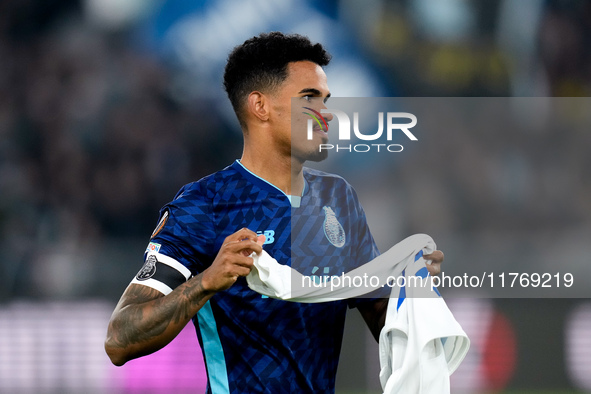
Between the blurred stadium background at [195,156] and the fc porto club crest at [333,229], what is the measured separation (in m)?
2.77

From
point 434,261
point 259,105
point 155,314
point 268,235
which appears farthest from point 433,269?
point 155,314

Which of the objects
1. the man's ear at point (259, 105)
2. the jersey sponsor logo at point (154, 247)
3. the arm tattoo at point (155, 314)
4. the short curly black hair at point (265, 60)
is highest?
the short curly black hair at point (265, 60)

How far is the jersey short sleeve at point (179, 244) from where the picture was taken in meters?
2.51

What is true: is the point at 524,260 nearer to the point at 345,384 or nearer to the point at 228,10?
the point at 345,384

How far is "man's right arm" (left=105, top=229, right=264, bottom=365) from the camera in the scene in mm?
2289

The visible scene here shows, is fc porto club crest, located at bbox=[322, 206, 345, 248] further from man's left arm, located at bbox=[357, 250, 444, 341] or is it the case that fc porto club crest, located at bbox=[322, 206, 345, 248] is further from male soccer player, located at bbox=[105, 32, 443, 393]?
man's left arm, located at bbox=[357, 250, 444, 341]

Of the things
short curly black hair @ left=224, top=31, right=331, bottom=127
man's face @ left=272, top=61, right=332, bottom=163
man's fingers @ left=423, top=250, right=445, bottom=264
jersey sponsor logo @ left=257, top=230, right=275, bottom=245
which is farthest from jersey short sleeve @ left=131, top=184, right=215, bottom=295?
man's fingers @ left=423, top=250, right=445, bottom=264

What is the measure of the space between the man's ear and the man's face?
0.04 metres

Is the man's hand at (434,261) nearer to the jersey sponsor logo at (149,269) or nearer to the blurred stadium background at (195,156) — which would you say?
the jersey sponsor logo at (149,269)

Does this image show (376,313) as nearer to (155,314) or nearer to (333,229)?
(333,229)

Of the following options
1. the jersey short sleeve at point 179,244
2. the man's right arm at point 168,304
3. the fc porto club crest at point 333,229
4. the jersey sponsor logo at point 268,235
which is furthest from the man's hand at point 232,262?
→ the fc porto club crest at point 333,229

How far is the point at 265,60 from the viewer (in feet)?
9.74

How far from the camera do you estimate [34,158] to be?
8219 mm

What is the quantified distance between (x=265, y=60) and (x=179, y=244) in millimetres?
845
